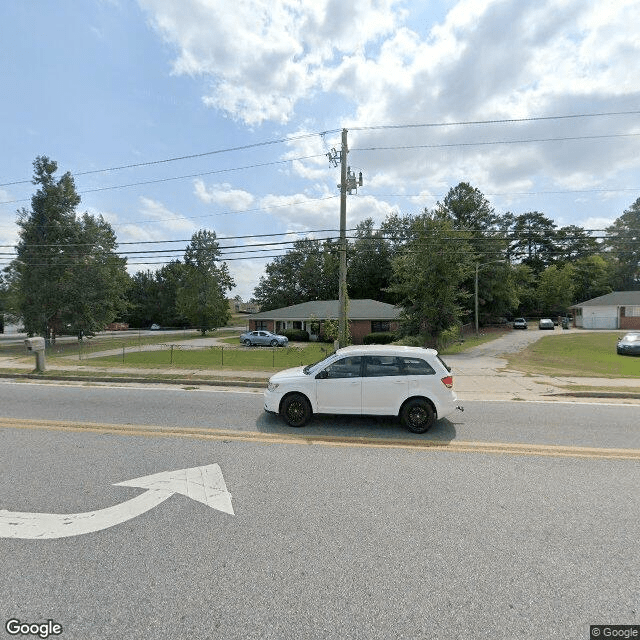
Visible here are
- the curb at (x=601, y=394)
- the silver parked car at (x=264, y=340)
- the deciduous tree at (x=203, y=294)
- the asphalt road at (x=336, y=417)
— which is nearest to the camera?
the asphalt road at (x=336, y=417)

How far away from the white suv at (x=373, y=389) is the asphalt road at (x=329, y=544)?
2.19ft

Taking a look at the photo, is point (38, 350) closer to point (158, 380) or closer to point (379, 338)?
point (158, 380)

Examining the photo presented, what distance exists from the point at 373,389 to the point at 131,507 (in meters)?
4.18

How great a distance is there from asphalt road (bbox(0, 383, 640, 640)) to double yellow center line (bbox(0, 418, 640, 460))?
97 mm

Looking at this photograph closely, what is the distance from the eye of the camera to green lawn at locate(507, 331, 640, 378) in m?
14.2

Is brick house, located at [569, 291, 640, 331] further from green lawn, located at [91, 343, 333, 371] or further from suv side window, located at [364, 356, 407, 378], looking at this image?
suv side window, located at [364, 356, 407, 378]

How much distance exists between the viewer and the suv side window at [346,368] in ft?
22.5

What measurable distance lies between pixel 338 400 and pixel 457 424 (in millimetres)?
2371

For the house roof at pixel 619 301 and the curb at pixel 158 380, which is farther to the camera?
the house roof at pixel 619 301

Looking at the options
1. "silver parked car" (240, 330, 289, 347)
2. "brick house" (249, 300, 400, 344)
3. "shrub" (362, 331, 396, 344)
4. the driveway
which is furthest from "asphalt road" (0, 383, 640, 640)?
"silver parked car" (240, 330, 289, 347)

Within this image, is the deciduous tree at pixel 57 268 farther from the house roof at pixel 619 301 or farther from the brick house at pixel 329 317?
the house roof at pixel 619 301

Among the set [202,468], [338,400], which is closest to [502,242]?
[338,400]

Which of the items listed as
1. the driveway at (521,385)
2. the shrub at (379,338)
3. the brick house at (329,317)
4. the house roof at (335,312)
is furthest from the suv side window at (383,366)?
the house roof at (335,312)
